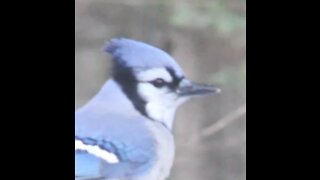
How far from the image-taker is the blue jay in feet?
5.37

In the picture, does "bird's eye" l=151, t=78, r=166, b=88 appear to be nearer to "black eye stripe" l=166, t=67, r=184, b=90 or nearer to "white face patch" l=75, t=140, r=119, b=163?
"black eye stripe" l=166, t=67, r=184, b=90

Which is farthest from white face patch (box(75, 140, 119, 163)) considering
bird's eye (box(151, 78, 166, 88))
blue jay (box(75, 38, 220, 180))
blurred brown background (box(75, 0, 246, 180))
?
bird's eye (box(151, 78, 166, 88))

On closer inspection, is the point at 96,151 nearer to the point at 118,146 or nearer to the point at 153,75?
the point at 118,146

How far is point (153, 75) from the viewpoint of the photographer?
169cm

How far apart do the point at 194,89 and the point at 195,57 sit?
83mm

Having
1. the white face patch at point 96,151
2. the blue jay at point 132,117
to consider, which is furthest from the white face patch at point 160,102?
the white face patch at point 96,151

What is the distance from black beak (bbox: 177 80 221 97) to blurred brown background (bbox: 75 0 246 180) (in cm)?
2

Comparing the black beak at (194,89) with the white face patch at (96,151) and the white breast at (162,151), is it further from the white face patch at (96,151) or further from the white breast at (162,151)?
the white face patch at (96,151)
